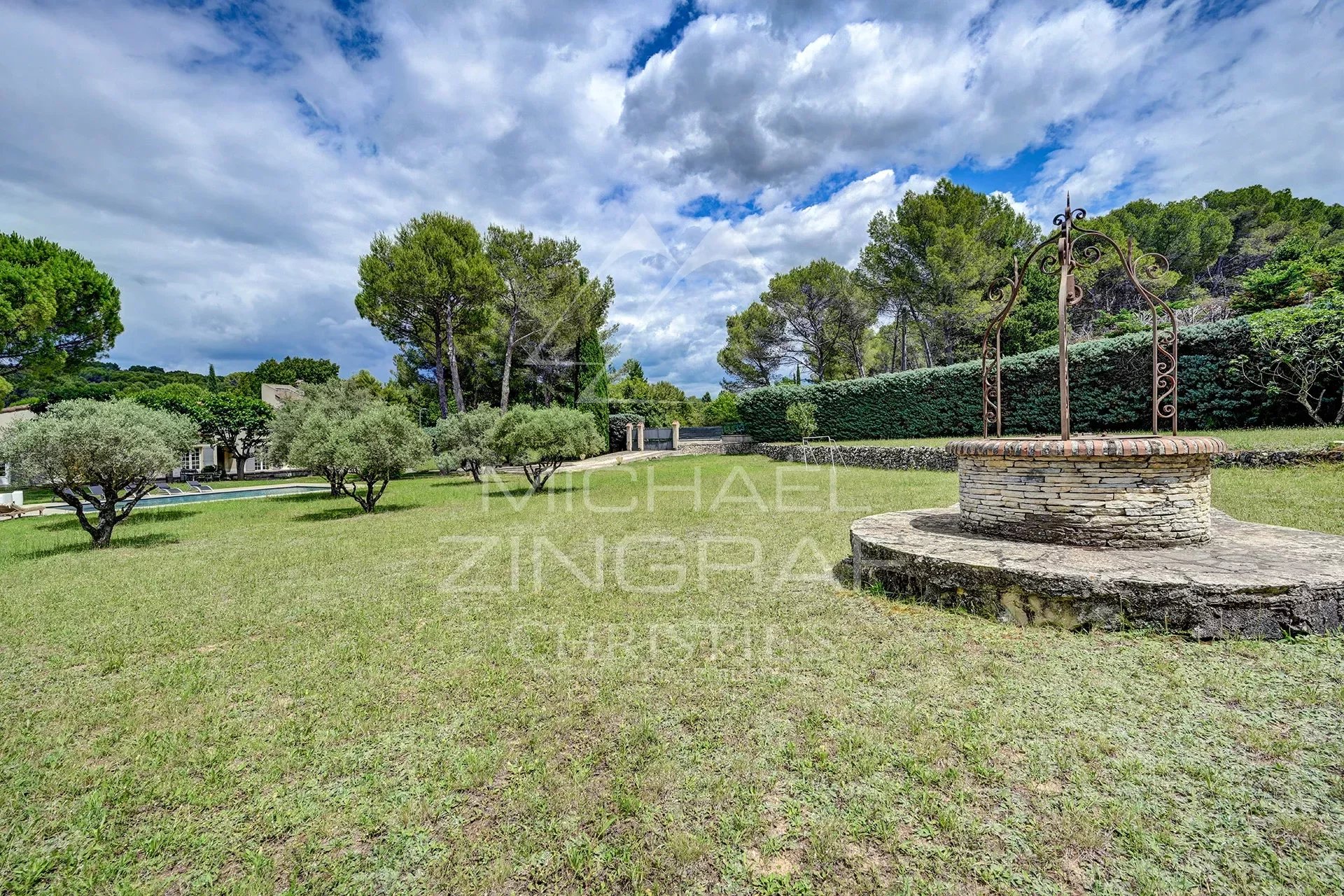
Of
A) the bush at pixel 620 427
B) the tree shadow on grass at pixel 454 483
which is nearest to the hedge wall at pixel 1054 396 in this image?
the bush at pixel 620 427

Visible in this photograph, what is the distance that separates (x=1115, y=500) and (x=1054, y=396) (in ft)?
42.8

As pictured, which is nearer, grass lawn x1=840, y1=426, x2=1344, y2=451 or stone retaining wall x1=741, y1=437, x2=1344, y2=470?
stone retaining wall x1=741, y1=437, x2=1344, y2=470

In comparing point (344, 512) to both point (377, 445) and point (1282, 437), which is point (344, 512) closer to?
point (377, 445)

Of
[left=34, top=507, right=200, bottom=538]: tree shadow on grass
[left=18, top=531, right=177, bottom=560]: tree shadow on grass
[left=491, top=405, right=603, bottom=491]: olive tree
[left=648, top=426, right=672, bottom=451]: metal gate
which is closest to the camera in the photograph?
[left=18, top=531, right=177, bottom=560]: tree shadow on grass

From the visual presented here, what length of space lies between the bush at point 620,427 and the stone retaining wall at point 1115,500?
26.5 meters

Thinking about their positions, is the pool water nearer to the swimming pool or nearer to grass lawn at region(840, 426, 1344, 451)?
the swimming pool

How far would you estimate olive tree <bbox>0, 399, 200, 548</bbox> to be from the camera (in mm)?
7207

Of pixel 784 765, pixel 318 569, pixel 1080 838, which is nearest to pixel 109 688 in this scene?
pixel 318 569

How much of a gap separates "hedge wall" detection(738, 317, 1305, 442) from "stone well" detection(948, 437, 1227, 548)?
7902 millimetres

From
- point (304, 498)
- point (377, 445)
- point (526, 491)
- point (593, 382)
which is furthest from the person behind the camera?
point (593, 382)

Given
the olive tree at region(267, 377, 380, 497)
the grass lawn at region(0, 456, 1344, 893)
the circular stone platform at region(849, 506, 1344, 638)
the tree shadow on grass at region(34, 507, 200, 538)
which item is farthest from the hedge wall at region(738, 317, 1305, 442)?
the tree shadow on grass at region(34, 507, 200, 538)

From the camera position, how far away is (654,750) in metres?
2.37

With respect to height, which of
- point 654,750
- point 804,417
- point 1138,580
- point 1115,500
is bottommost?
point 654,750

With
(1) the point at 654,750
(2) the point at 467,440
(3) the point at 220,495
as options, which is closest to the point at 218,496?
(3) the point at 220,495
